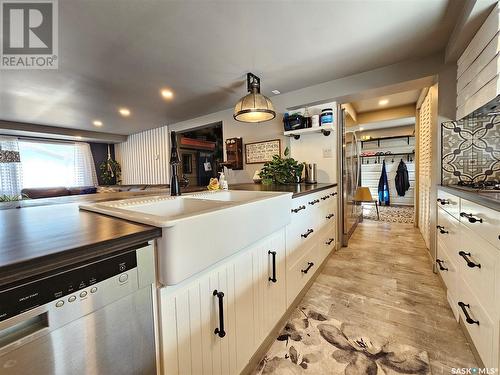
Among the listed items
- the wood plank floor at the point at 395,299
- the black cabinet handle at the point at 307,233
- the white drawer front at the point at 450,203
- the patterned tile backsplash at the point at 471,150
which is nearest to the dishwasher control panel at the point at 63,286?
the black cabinet handle at the point at 307,233

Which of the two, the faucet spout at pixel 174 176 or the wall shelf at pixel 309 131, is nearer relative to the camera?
the faucet spout at pixel 174 176

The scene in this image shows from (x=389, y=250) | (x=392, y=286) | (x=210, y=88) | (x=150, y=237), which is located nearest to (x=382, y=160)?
(x=389, y=250)

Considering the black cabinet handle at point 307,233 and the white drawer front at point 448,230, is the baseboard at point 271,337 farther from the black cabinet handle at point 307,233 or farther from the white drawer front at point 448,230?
the white drawer front at point 448,230

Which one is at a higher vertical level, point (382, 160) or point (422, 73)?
point (422, 73)

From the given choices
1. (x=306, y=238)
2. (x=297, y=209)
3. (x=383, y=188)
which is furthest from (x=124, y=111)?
(x=383, y=188)

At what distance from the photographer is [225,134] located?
3732 mm

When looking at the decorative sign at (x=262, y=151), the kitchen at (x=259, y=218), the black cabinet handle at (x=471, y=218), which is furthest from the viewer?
the decorative sign at (x=262, y=151)

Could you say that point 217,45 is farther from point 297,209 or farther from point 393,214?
point 393,214

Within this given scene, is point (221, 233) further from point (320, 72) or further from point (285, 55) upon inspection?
point (320, 72)

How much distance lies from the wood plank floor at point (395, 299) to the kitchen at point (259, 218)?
0.02m

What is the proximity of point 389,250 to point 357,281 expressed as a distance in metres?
1.03

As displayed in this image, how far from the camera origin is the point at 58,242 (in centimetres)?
52

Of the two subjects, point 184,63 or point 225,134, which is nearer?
point 184,63

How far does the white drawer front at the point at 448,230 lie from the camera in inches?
55.7
